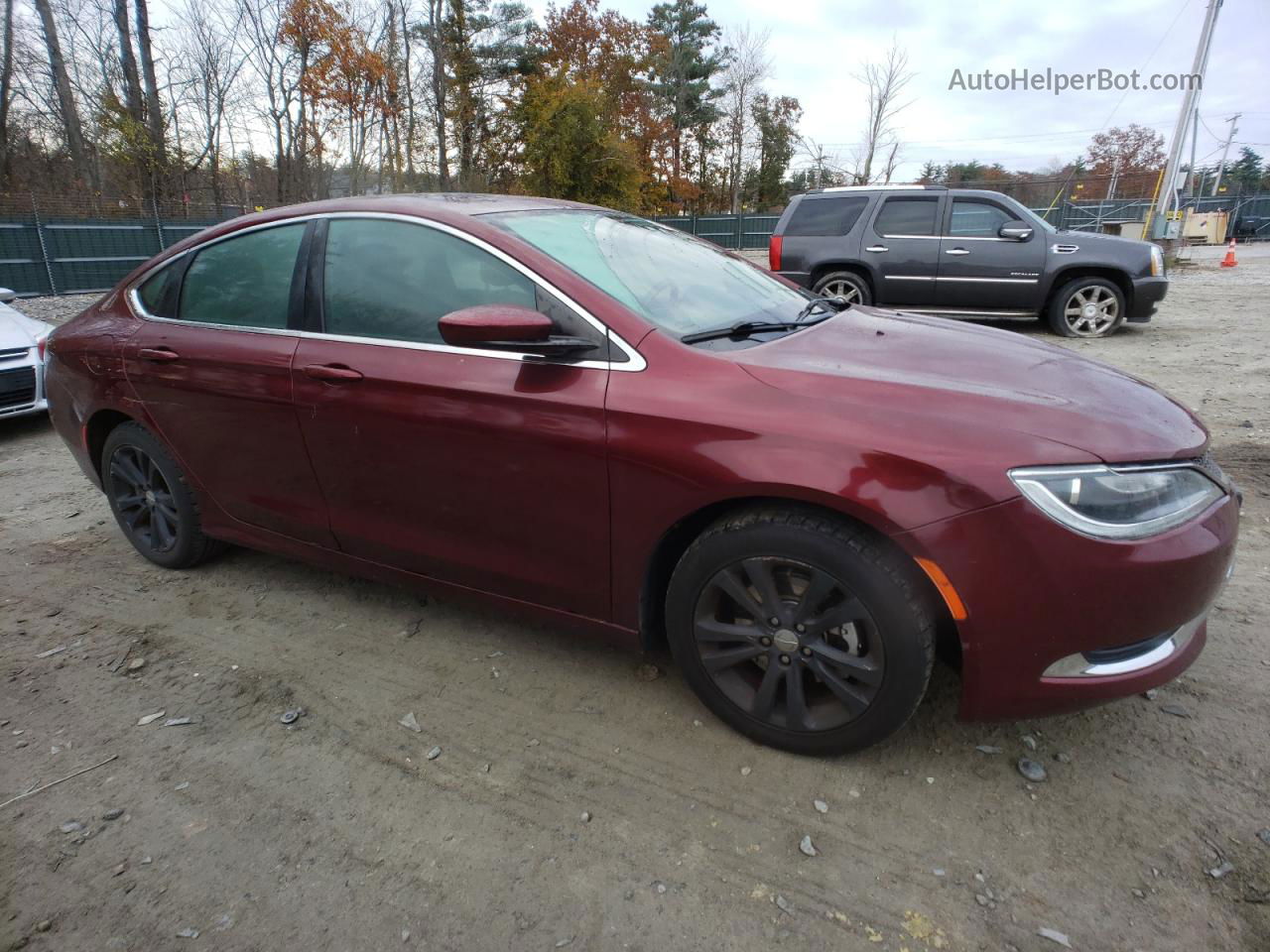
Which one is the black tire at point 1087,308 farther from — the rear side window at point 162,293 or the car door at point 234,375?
the rear side window at point 162,293

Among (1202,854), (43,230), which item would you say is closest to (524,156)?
(43,230)

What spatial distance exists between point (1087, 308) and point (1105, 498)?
8.42 m

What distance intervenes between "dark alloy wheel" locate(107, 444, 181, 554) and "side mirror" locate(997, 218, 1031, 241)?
8.94 meters

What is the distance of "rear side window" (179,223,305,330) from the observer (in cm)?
294

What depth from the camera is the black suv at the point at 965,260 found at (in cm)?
877

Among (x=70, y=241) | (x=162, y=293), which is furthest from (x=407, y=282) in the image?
(x=70, y=241)

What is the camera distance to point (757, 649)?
2227 mm

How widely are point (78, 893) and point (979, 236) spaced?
32.4 ft

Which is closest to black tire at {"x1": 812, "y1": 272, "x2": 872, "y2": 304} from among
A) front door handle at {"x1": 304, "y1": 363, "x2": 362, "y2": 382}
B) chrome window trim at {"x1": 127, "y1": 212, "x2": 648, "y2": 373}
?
chrome window trim at {"x1": 127, "y1": 212, "x2": 648, "y2": 373}

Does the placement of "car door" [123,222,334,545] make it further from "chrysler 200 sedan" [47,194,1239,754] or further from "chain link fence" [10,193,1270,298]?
"chain link fence" [10,193,1270,298]

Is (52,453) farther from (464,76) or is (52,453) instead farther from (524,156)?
(464,76)

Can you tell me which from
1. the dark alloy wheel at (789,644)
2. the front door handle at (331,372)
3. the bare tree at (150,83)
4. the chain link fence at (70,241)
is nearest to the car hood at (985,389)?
the dark alloy wheel at (789,644)

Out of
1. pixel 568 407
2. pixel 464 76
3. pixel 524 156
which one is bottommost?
pixel 568 407

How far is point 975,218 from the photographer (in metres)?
9.12
